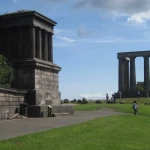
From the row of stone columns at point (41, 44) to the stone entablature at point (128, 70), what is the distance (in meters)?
65.8

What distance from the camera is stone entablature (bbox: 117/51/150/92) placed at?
323 ft

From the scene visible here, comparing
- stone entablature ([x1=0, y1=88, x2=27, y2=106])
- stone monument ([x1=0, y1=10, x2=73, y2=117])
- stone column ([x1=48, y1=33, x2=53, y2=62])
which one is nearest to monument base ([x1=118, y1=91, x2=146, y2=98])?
stone column ([x1=48, y1=33, x2=53, y2=62])

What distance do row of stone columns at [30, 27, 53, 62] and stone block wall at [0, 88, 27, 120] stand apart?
4505 millimetres

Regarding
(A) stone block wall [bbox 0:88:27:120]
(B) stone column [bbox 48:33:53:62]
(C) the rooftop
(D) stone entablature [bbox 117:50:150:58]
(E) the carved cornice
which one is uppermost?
(D) stone entablature [bbox 117:50:150:58]

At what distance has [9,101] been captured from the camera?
27.1 meters

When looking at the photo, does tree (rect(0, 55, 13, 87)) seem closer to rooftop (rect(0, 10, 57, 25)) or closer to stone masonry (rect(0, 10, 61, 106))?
stone masonry (rect(0, 10, 61, 106))

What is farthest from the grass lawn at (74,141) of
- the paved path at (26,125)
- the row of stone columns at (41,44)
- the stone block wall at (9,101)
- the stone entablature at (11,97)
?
the row of stone columns at (41,44)

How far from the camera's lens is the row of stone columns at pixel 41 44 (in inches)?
1243

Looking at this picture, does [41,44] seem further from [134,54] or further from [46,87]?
[134,54]

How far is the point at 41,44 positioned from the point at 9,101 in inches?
339

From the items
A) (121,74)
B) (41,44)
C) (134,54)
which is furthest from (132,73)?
(41,44)

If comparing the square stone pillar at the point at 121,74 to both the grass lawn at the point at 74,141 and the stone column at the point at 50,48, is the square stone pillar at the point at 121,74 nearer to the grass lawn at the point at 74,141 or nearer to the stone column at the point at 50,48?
the stone column at the point at 50,48

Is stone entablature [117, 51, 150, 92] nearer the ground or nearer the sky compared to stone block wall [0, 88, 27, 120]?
nearer the sky

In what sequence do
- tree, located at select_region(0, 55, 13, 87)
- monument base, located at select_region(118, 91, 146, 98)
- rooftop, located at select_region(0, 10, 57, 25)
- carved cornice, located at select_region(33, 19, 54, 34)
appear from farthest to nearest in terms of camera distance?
monument base, located at select_region(118, 91, 146, 98) < carved cornice, located at select_region(33, 19, 54, 34) < rooftop, located at select_region(0, 10, 57, 25) < tree, located at select_region(0, 55, 13, 87)
